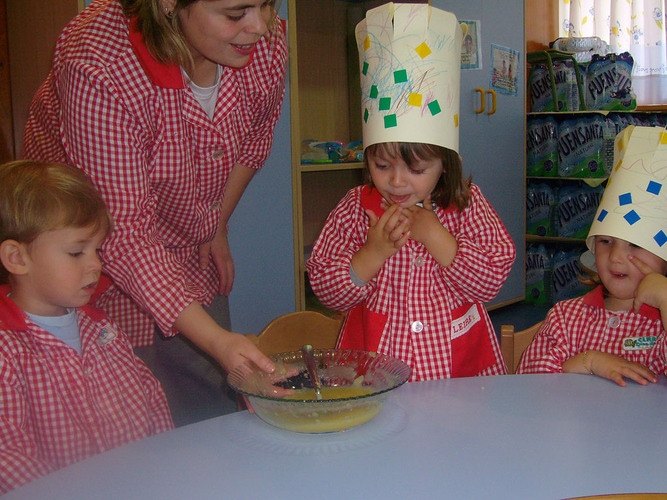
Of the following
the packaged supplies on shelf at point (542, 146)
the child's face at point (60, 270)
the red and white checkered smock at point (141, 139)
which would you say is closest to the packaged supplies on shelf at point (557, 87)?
the packaged supplies on shelf at point (542, 146)

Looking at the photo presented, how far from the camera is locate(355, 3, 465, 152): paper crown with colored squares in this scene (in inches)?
47.1

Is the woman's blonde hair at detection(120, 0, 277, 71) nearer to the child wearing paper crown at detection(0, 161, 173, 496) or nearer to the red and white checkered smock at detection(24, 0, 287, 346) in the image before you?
the red and white checkered smock at detection(24, 0, 287, 346)

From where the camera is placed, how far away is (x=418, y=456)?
74cm

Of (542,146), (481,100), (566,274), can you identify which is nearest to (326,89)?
(481,100)

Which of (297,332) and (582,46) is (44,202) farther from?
(582,46)

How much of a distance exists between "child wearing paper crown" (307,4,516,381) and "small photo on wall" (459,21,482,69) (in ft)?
7.16

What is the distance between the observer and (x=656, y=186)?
1.19 meters

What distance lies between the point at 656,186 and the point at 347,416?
75 centimetres

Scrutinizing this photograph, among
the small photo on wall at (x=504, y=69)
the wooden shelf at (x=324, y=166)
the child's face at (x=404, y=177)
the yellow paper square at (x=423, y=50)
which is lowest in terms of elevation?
the child's face at (x=404, y=177)

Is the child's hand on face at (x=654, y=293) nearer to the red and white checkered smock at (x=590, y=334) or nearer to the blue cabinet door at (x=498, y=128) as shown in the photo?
the red and white checkered smock at (x=590, y=334)

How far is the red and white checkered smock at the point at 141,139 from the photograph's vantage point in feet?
3.38

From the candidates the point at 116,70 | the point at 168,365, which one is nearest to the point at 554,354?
the point at 168,365

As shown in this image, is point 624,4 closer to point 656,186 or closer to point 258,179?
point 258,179

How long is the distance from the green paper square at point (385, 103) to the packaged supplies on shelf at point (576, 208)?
9.28 feet
